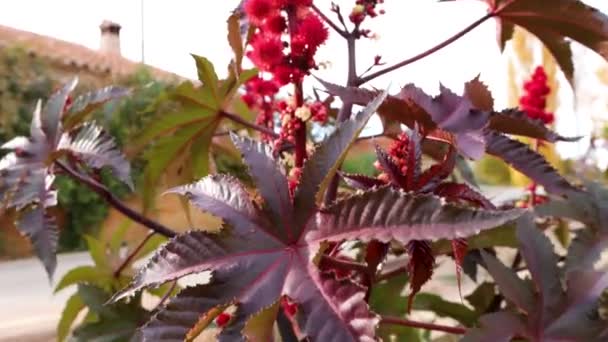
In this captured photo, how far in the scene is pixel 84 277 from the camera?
581 millimetres

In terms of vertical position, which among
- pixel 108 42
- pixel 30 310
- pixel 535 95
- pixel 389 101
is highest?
pixel 108 42

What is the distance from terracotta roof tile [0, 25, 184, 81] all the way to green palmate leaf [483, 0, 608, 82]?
12.7 feet

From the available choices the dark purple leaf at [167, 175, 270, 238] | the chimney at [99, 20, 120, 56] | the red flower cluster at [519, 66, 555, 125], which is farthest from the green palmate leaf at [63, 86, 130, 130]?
the chimney at [99, 20, 120, 56]

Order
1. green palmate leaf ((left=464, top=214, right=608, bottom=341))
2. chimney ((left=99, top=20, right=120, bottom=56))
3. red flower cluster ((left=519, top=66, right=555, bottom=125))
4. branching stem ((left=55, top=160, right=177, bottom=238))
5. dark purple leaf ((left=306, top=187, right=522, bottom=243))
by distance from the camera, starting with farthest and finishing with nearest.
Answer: chimney ((left=99, top=20, right=120, bottom=56)), red flower cluster ((left=519, top=66, right=555, bottom=125)), branching stem ((left=55, top=160, right=177, bottom=238)), green palmate leaf ((left=464, top=214, right=608, bottom=341)), dark purple leaf ((left=306, top=187, right=522, bottom=243))

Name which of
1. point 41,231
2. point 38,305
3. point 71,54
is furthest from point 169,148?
point 71,54

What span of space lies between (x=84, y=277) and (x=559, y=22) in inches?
17.4

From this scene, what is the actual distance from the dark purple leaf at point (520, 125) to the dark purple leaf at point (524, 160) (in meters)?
0.02

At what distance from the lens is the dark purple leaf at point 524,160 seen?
30cm

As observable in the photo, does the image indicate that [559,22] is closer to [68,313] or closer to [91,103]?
[91,103]

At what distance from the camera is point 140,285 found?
23 centimetres

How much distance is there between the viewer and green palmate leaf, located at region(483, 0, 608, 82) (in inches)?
15.3

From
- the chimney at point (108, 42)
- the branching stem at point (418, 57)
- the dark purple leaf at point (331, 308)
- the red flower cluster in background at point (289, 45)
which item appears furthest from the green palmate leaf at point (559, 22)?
the chimney at point (108, 42)

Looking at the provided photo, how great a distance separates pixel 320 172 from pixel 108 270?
401mm

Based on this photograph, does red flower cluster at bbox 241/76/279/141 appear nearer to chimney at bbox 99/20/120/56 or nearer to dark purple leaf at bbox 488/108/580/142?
dark purple leaf at bbox 488/108/580/142
